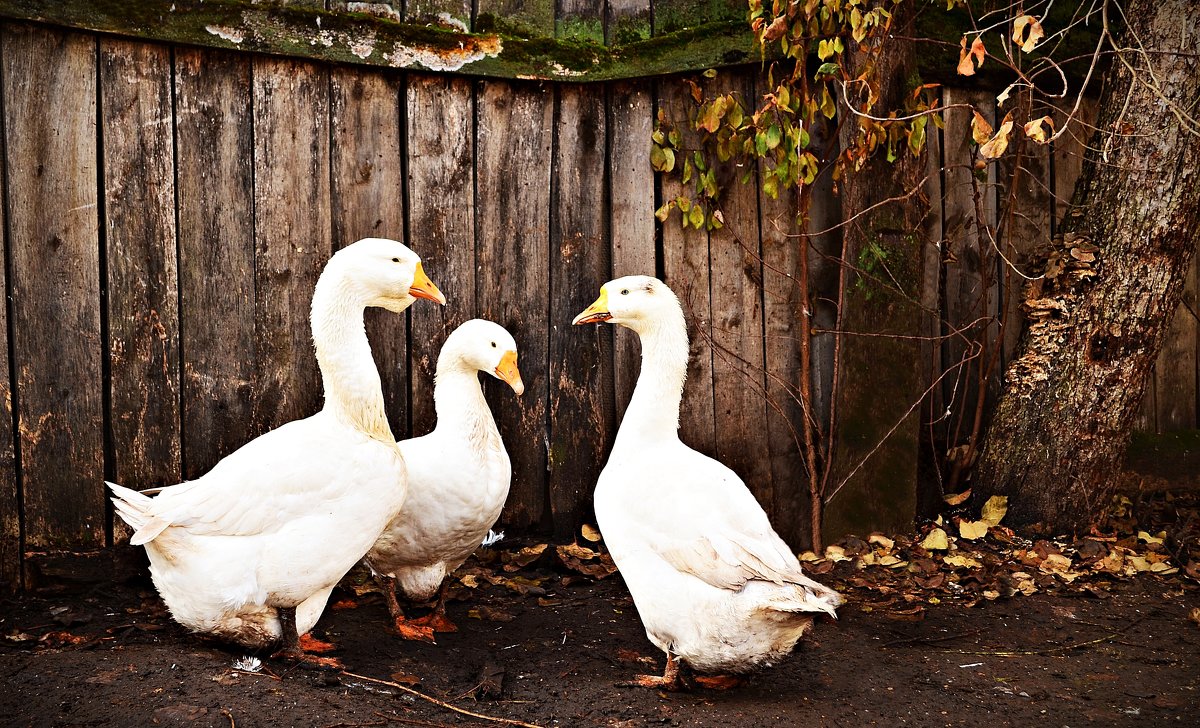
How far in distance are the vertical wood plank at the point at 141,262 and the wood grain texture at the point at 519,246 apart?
135cm

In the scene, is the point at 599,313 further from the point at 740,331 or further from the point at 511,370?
the point at 740,331

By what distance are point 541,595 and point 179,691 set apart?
170 cm

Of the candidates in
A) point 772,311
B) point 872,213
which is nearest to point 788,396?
point 772,311

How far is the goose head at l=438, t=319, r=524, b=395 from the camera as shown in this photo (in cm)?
420

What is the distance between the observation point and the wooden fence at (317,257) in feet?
13.1

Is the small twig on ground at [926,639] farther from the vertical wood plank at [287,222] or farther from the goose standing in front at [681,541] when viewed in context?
the vertical wood plank at [287,222]

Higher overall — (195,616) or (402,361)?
(402,361)

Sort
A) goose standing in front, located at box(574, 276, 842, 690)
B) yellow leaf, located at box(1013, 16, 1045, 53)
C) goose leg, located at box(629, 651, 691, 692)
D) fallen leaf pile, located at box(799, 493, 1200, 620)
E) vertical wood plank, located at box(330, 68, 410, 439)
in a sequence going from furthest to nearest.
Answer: fallen leaf pile, located at box(799, 493, 1200, 620) < vertical wood plank, located at box(330, 68, 410, 439) < goose leg, located at box(629, 651, 691, 692) < goose standing in front, located at box(574, 276, 842, 690) < yellow leaf, located at box(1013, 16, 1045, 53)

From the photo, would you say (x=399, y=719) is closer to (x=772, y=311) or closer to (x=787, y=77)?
(x=772, y=311)

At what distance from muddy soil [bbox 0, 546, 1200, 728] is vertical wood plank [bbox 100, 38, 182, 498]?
65cm

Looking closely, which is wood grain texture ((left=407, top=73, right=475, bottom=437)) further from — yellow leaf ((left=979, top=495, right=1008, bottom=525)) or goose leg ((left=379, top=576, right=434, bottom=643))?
yellow leaf ((left=979, top=495, right=1008, bottom=525))

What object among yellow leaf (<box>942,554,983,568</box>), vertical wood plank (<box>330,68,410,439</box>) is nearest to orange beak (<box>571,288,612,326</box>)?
vertical wood plank (<box>330,68,410,439</box>)

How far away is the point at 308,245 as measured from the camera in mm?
4320

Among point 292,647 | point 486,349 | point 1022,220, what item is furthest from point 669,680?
point 1022,220
